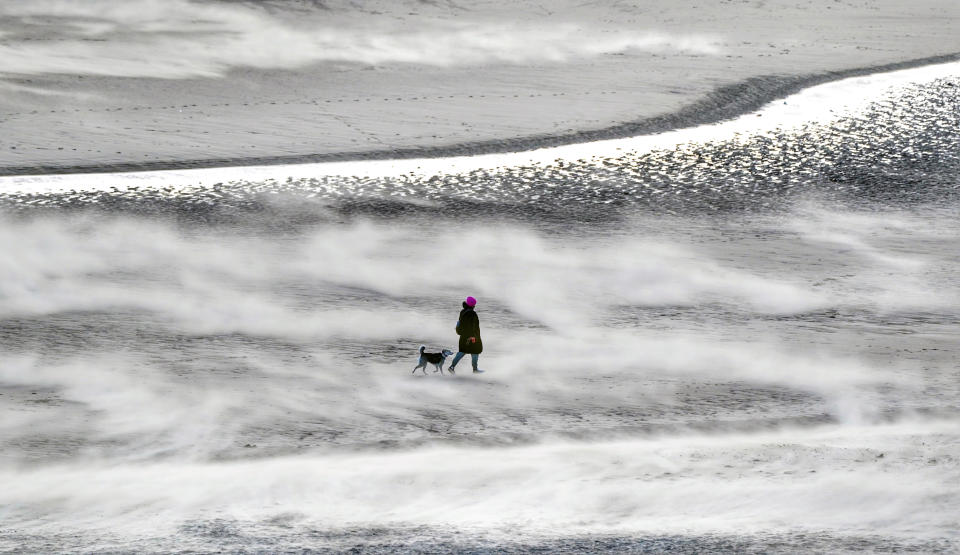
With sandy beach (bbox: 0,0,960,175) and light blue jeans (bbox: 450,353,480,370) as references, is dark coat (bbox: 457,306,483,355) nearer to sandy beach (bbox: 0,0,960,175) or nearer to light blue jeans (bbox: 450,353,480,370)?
light blue jeans (bbox: 450,353,480,370)

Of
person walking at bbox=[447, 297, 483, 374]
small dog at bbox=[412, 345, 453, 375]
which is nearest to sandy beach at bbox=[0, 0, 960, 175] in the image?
small dog at bbox=[412, 345, 453, 375]

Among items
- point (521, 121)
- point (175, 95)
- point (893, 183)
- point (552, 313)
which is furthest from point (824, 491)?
point (175, 95)

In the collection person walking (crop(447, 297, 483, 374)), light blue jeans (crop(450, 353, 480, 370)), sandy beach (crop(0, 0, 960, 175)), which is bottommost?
light blue jeans (crop(450, 353, 480, 370))

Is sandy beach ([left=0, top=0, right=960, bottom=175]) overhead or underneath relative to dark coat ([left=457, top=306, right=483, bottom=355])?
overhead

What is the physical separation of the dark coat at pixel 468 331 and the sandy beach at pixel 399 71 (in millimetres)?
11048

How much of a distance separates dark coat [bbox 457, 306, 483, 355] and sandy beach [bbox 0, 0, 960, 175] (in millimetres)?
11048

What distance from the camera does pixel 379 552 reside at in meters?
9.91

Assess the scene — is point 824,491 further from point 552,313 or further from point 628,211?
point 628,211

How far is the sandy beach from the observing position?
24422 millimetres

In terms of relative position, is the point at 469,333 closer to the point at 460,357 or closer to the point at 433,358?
the point at 460,357

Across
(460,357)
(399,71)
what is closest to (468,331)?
(460,357)

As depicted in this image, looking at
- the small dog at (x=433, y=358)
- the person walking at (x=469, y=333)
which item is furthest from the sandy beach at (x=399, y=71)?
the person walking at (x=469, y=333)

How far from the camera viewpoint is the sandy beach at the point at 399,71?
2442 centimetres

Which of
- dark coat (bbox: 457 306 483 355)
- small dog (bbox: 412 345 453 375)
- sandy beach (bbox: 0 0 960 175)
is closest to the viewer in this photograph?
dark coat (bbox: 457 306 483 355)
